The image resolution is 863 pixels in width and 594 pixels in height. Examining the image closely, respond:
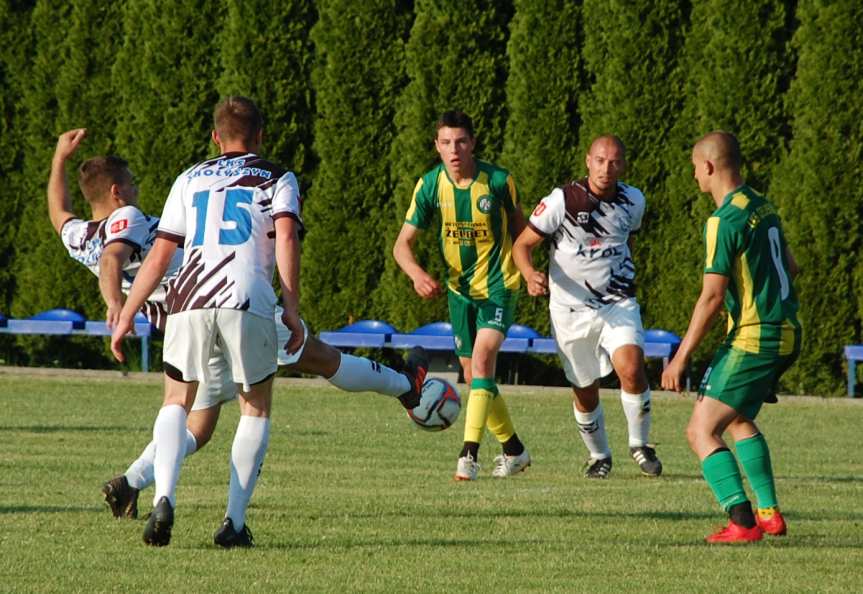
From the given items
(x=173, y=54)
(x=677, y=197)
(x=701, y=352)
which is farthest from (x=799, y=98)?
(x=173, y=54)

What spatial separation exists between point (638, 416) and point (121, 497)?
13.8 feet

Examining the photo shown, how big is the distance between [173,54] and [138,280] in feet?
45.9

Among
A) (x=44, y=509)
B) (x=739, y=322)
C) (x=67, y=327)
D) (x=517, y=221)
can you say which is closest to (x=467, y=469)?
(x=517, y=221)

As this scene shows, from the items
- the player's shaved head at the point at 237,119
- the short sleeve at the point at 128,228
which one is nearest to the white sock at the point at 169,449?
the player's shaved head at the point at 237,119

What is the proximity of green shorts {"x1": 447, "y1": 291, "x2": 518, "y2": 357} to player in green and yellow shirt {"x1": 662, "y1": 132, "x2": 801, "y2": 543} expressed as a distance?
331 centimetres

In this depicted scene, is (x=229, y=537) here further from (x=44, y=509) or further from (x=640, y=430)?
(x=640, y=430)

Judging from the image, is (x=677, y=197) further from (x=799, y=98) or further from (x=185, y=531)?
(x=185, y=531)

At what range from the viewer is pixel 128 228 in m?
8.73

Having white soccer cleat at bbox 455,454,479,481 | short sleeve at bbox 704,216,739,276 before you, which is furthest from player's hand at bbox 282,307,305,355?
white soccer cleat at bbox 455,454,479,481

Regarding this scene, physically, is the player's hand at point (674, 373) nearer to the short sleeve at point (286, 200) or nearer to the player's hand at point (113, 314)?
the short sleeve at point (286, 200)

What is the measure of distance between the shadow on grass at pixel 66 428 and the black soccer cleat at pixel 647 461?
4.61 metres

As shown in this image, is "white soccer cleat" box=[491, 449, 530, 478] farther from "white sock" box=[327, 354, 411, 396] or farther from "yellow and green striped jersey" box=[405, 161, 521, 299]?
"white sock" box=[327, 354, 411, 396]

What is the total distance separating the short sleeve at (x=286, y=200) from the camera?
7.40 m

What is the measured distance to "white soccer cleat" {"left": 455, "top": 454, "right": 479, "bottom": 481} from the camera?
10719 mm
